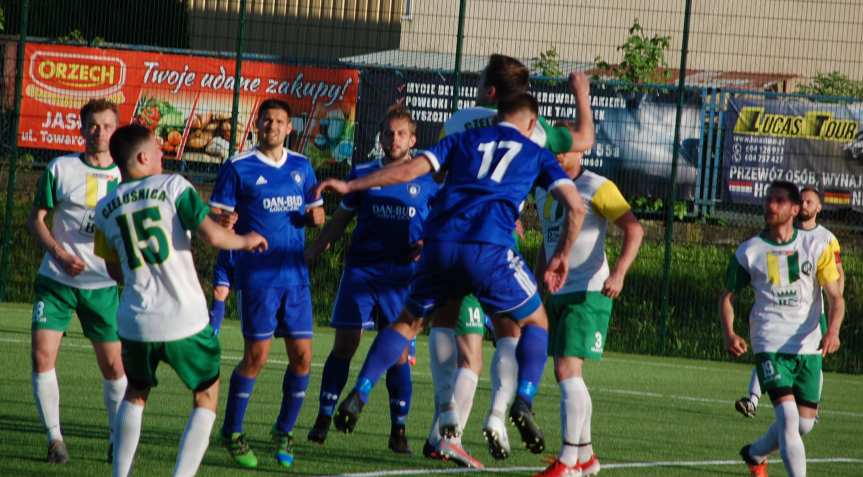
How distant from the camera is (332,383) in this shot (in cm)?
854

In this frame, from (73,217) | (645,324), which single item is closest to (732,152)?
(645,324)

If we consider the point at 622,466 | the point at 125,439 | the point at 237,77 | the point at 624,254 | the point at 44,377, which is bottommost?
the point at 622,466

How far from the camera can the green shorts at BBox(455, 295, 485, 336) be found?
8.09 metres

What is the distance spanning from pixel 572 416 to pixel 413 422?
8.96ft

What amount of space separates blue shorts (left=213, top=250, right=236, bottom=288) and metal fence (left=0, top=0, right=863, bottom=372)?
259 inches

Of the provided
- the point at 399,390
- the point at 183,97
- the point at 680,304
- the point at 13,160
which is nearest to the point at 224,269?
the point at 399,390

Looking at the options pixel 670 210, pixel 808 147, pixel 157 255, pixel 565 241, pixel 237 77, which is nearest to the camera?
pixel 157 255

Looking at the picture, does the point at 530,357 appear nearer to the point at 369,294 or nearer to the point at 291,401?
the point at 291,401

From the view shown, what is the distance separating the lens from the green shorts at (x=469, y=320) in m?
8.09

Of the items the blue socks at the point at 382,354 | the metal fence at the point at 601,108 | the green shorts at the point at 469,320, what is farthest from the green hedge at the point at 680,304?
the blue socks at the point at 382,354

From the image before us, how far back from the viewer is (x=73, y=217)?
7816 mm

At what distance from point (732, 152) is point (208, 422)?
1218cm

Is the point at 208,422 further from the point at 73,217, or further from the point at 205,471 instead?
the point at 73,217

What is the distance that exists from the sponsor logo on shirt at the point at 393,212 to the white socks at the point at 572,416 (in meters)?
1.60
